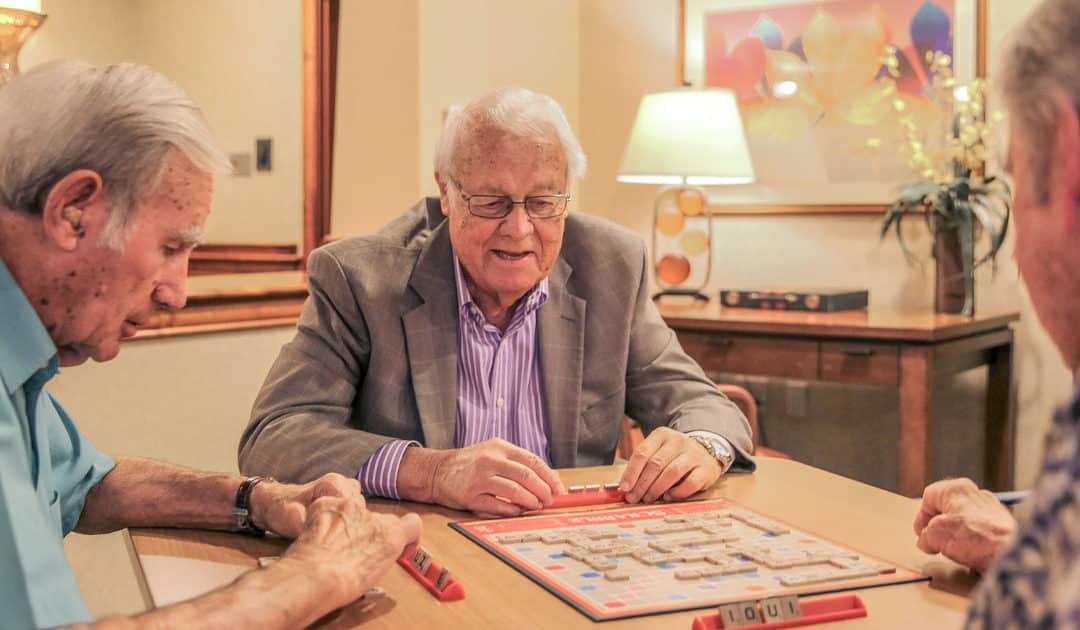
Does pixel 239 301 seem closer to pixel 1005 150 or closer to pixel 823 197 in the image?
pixel 823 197

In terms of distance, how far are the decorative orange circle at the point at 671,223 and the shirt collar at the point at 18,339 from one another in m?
3.13

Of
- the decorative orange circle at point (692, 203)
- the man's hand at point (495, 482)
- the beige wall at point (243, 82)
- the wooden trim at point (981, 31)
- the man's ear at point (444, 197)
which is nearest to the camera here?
the man's hand at point (495, 482)

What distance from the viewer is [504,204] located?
1999 mm

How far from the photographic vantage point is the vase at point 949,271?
11.8 feet

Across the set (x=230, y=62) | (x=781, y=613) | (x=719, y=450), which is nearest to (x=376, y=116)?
(x=230, y=62)

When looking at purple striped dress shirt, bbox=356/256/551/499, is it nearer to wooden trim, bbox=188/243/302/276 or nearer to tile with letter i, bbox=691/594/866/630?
tile with letter i, bbox=691/594/866/630

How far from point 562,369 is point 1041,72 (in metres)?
1.36

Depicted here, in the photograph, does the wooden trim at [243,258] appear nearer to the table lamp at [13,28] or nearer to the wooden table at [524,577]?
the table lamp at [13,28]

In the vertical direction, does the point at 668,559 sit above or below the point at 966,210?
below

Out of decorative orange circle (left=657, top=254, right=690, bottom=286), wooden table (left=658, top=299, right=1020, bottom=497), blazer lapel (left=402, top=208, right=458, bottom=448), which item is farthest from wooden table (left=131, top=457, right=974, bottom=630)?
decorative orange circle (left=657, top=254, right=690, bottom=286)

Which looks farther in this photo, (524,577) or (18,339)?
(524,577)

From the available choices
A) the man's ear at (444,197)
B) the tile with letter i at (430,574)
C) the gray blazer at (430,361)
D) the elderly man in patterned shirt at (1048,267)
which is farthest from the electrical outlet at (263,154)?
the elderly man in patterned shirt at (1048,267)

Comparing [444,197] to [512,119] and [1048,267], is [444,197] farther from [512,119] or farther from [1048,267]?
[1048,267]

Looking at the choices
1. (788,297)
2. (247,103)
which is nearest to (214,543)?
(247,103)
